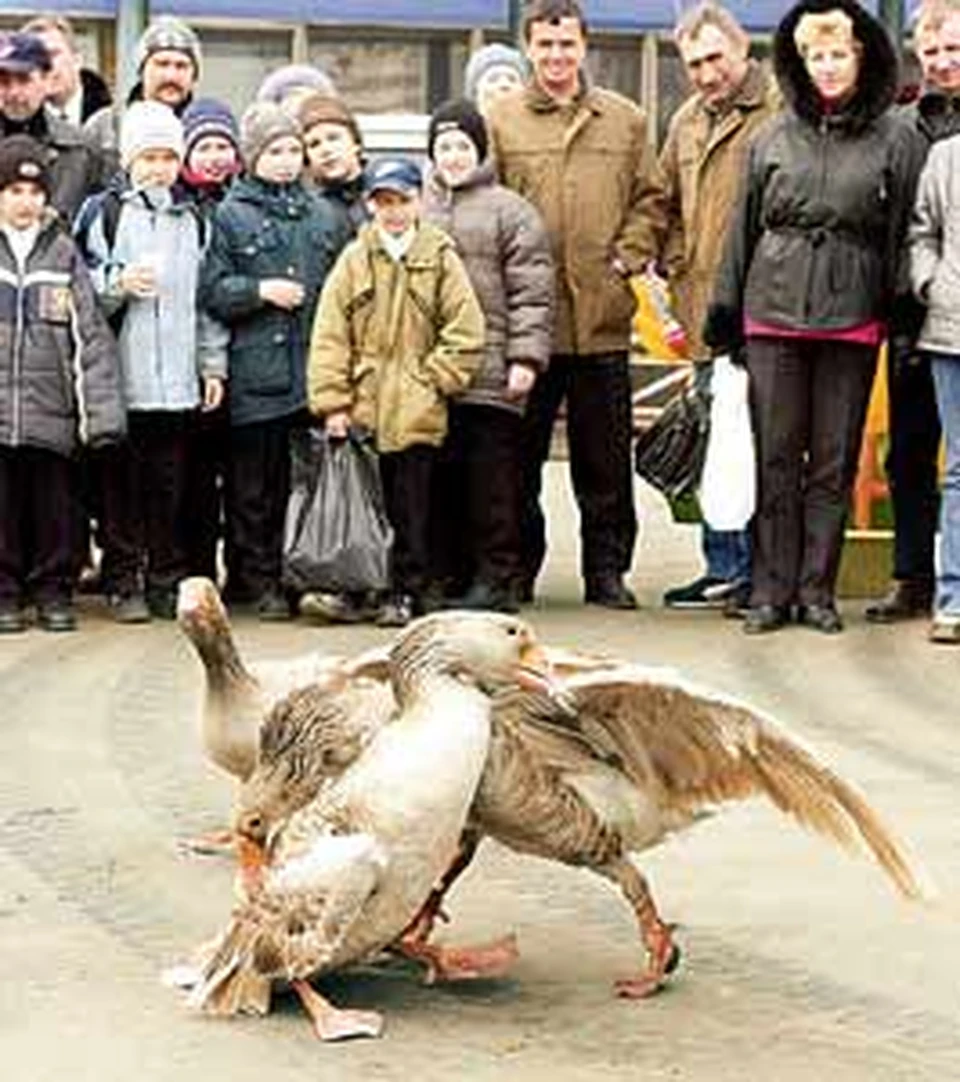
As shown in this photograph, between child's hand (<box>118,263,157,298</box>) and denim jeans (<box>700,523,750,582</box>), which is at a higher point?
child's hand (<box>118,263,157,298</box>)

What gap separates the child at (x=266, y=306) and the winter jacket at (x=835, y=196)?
1506mm

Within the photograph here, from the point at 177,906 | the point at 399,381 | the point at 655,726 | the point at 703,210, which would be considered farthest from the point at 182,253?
the point at 655,726

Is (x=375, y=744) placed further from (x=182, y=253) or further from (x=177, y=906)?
(x=182, y=253)

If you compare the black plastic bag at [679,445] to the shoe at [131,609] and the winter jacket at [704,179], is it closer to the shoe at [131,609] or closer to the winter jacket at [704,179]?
the winter jacket at [704,179]

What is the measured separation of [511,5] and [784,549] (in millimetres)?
9432

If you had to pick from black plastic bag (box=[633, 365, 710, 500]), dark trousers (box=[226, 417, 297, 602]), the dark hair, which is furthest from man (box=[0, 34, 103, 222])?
black plastic bag (box=[633, 365, 710, 500])

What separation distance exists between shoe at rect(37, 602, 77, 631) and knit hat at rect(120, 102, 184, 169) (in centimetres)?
148

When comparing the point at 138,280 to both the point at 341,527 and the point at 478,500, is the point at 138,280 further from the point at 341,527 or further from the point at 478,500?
the point at 478,500

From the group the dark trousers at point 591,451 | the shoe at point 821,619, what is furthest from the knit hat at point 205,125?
the shoe at point 821,619

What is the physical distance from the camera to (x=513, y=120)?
10.2m

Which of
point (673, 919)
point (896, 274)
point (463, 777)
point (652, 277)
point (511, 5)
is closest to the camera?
point (463, 777)

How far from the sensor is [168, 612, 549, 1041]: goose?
204 inches

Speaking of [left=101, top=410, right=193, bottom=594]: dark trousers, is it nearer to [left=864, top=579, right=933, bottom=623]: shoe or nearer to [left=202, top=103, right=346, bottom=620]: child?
[left=202, top=103, right=346, bottom=620]: child

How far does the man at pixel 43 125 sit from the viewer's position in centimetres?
1010
